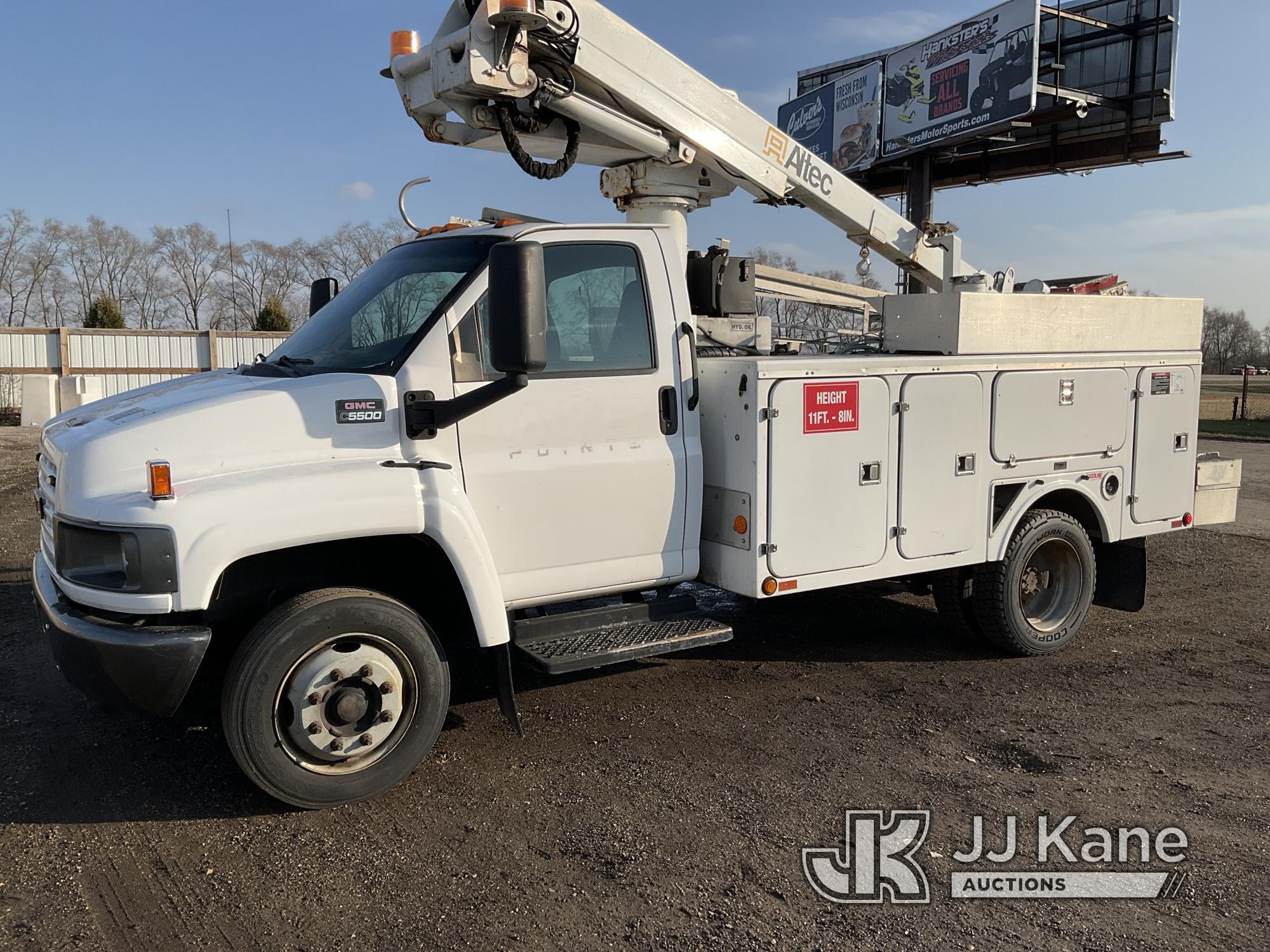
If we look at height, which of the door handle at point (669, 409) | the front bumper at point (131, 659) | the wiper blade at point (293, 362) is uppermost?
the wiper blade at point (293, 362)

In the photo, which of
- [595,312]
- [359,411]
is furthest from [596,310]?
[359,411]

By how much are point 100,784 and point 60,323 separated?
5775 cm

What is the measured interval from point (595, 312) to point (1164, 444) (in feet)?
13.6

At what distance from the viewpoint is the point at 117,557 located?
12.1 feet

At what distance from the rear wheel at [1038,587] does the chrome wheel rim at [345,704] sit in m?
3.58

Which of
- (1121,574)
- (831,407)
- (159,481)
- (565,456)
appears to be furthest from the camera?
(1121,574)

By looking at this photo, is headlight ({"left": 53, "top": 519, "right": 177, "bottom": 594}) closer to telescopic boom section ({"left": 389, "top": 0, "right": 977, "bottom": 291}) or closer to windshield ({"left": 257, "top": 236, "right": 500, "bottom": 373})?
windshield ({"left": 257, "top": 236, "right": 500, "bottom": 373})

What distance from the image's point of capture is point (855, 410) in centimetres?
507

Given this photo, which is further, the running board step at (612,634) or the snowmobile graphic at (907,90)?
the snowmobile graphic at (907,90)

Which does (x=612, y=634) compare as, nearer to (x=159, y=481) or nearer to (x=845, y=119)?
(x=159, y=481)

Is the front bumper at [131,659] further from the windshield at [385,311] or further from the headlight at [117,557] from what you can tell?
the windshield at [385,311]

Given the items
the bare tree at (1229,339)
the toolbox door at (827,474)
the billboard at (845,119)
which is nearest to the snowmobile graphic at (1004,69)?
the billboard at (845,119)

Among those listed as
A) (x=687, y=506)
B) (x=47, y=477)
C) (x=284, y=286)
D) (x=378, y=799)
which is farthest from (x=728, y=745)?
(x=284, y=286)

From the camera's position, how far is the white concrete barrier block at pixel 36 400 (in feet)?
69.5
